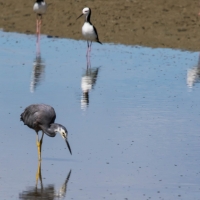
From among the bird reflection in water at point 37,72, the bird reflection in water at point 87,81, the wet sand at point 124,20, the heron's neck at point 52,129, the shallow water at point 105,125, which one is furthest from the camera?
the wet sand at point 124,20

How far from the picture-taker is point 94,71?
17141 mm

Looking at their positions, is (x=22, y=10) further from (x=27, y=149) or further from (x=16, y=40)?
(x=27, y=149)

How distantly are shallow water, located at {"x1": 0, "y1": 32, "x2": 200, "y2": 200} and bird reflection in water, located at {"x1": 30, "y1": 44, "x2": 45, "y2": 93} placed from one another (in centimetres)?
2

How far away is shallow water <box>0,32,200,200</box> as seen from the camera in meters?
8.88

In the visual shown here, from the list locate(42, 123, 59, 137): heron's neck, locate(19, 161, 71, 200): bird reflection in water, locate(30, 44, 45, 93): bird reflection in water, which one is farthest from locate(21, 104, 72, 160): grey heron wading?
locate(30, 44, 45, 93): bird reflection in water

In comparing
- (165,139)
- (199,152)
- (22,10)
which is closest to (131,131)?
(165,139)

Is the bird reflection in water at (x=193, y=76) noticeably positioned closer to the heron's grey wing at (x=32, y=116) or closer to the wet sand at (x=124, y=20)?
the wet sand at (x=124, y=20)

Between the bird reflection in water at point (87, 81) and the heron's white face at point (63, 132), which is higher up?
the heron's white face at point (63, 132)

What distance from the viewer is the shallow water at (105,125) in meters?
8.88

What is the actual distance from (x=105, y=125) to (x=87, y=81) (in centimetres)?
416

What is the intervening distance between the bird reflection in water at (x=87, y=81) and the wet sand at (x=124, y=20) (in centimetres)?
443

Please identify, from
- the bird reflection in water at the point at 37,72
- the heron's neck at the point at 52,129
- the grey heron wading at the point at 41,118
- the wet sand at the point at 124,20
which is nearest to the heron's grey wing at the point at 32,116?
the grey heron wading at the point at 41,118

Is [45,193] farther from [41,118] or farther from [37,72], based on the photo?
[37,72]

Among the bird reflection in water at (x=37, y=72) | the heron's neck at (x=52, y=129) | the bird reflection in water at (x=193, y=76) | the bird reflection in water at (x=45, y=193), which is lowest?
the bird reflection in water at (x=193, y=76)
